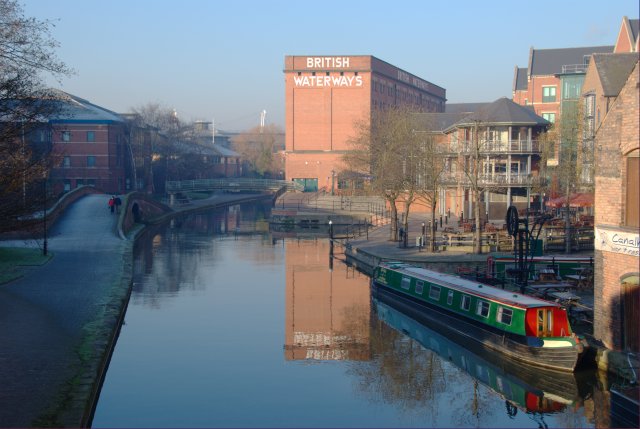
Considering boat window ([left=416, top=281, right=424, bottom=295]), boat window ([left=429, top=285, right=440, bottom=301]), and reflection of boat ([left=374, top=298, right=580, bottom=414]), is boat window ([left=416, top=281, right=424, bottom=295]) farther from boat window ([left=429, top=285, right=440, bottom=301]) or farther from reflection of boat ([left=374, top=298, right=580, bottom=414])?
reflection of boat ([left=374, top=298, right=580, bottom=414])

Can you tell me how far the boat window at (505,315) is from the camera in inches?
828

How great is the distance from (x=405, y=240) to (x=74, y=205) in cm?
2864

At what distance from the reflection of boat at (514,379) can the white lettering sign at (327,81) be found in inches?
2610

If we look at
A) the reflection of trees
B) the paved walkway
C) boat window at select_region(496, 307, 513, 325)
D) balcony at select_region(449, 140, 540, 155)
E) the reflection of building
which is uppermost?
balcony at select_region(449, 140, 540, 155)

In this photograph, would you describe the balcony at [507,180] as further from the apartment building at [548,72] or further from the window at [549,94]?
the window at [549,94]

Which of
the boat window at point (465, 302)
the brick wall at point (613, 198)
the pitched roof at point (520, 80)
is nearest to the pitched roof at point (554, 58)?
the pitched roof at point (520, 80)

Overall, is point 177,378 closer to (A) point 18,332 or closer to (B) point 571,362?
(A) point 18,332

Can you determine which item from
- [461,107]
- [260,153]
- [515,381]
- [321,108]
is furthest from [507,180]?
[260,153]

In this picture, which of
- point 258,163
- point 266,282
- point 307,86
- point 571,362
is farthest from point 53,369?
point 258,163

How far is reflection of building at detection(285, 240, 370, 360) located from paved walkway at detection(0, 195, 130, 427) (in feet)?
21.3

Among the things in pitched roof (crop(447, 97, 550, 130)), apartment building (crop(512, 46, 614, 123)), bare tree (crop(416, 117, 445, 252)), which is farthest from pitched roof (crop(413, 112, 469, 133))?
bare tree (crop(416, 117, 445, 252))

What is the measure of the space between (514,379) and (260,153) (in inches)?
4496

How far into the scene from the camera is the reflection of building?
2269cm

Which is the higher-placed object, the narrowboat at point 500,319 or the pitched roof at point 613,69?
the pitched roof at point 613,69
